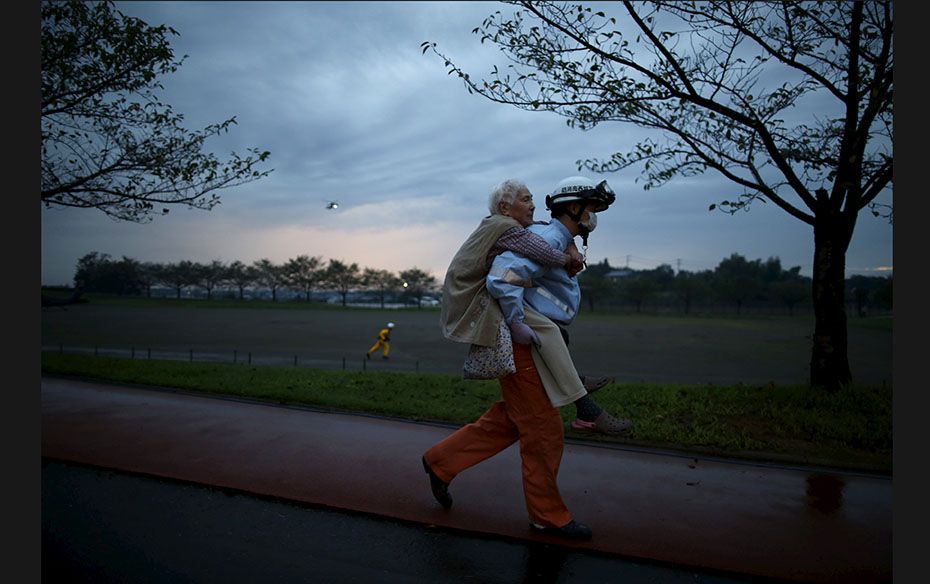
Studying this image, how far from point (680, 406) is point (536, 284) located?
154 inches

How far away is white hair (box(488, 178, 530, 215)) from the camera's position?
138 inches

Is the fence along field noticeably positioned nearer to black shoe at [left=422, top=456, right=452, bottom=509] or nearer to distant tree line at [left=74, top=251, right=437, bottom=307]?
black shoe at [left=422, top=456, right=452, bottom=509]

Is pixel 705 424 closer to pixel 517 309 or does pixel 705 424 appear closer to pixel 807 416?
pixel 807 416

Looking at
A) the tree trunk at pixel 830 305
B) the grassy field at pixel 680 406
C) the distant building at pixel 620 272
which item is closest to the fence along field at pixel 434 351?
the grassy field at pixel 680 406

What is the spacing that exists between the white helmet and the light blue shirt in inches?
6.2

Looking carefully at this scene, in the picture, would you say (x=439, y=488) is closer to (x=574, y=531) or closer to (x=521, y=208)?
(x=574, y=531)

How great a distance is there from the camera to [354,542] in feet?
10.9

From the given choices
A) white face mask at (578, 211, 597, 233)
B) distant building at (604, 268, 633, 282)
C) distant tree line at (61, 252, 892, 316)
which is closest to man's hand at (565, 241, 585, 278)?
white face mask at (578, 211, 597, 233)

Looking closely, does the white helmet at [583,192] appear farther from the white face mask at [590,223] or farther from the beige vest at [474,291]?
the beige vest at [474,291]

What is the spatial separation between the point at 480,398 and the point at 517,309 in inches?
181

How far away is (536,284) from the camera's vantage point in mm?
3543

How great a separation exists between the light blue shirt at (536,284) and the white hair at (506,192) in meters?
0.22

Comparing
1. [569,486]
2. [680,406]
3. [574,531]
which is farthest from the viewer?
[680,406]

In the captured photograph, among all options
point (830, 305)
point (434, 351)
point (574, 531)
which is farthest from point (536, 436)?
point (434, 351)
